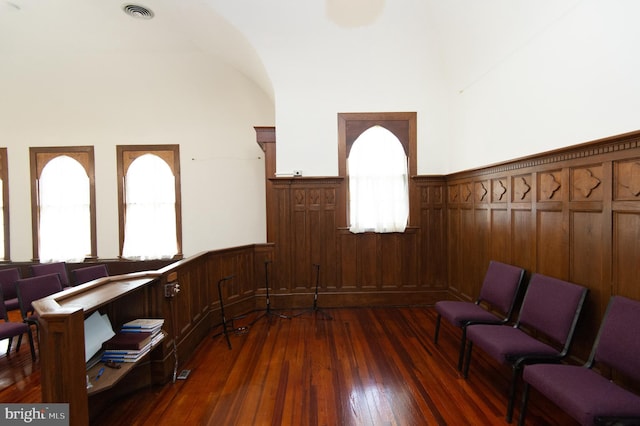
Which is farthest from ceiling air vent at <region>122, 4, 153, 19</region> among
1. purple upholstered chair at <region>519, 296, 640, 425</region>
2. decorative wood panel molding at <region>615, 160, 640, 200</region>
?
purple upholstered chair at <region>519, 296, 640, 425</region>

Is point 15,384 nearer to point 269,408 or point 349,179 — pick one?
point 269,408

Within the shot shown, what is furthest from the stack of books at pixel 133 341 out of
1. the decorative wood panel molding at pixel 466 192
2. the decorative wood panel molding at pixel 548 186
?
the decorative wood panel molding at pixel 466 192

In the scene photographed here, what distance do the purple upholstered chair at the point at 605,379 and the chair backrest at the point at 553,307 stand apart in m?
0.22

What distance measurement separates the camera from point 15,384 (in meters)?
2.59

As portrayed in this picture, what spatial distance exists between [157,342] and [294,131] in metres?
3.19

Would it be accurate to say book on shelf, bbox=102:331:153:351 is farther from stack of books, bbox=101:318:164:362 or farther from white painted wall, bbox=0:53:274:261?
white painted wall, bbox=0:53:274:261

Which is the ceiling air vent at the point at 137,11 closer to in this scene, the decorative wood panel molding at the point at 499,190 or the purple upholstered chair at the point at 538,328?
the decorative wood panel molding at the point at 499,190

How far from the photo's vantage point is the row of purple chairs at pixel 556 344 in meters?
1.53

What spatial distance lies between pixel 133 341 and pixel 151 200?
13.0ft

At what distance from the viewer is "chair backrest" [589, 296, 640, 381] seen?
5.57ft

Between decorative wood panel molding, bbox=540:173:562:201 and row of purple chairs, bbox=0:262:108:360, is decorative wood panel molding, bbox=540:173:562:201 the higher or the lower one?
the higher one

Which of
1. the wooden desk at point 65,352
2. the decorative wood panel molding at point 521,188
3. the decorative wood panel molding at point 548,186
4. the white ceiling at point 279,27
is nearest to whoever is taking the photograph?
the wooden desk at point 65,352

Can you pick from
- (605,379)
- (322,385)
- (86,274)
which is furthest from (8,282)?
(605,379)

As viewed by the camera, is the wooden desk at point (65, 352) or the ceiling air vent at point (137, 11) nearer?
the wooden desk at point (65, 352)
